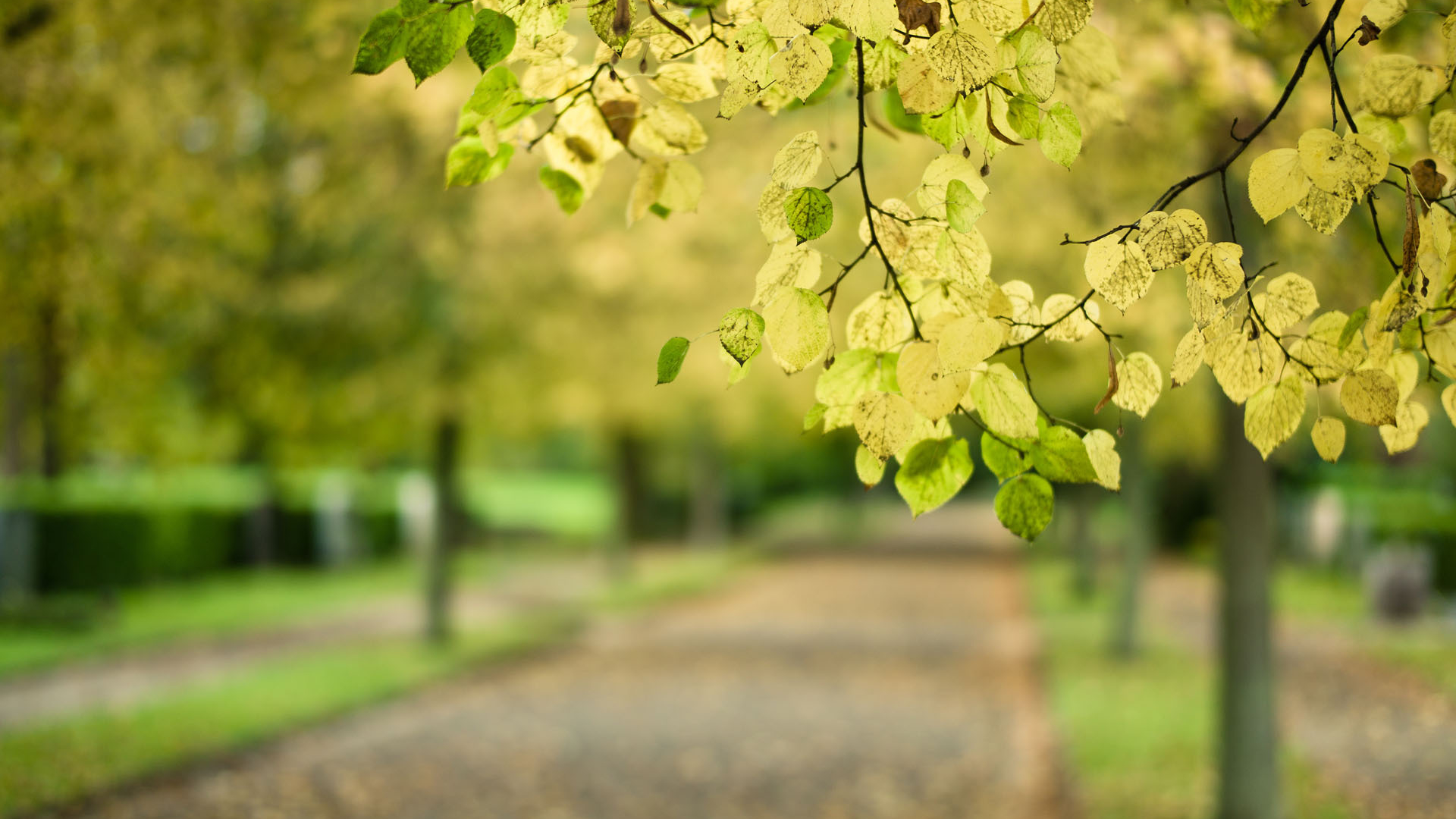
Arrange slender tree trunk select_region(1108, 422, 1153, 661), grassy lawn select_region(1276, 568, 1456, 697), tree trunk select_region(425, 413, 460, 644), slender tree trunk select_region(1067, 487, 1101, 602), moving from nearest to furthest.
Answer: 1. grassy lawn select_region(1276, 568, 1456, 697)
2. slender tree trunk select_region(1108, 422, 1153, 661)
3. tree trunk select_region(425, 413, 460, 644)
4. slender tree trunk select_region(1067, 487, 1101, 602)

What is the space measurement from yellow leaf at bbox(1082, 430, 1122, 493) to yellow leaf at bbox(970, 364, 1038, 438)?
4.4 inches

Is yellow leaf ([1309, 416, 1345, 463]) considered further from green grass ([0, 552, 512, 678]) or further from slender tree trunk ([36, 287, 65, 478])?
green grass ([0, 552, 512, 678])

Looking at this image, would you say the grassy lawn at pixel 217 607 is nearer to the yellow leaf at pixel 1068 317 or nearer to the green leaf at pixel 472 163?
the green leaf at pixel 472 163

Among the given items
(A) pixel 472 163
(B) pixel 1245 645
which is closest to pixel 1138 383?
(A) pixel 472 163

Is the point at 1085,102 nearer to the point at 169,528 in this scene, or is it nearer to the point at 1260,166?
the point at 1260,166

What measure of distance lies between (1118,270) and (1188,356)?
148 millimetres

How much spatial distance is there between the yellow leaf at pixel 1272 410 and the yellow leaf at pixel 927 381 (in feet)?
1.37

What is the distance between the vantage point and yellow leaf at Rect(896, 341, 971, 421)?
4.46 ft

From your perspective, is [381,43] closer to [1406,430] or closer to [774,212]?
[774,212]

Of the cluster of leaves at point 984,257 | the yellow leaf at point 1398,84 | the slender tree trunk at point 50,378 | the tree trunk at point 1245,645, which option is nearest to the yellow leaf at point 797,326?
the cluster of leaves at point 984,257

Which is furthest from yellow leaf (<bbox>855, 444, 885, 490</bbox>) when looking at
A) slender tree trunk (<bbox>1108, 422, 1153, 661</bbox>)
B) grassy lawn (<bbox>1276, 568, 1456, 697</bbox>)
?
slender tree trunk (<bbox>1108, 422, 1153, 661</bbox>)

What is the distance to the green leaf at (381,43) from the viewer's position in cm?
143

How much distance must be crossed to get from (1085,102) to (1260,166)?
2.21 ft

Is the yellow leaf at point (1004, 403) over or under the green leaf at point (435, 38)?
under
